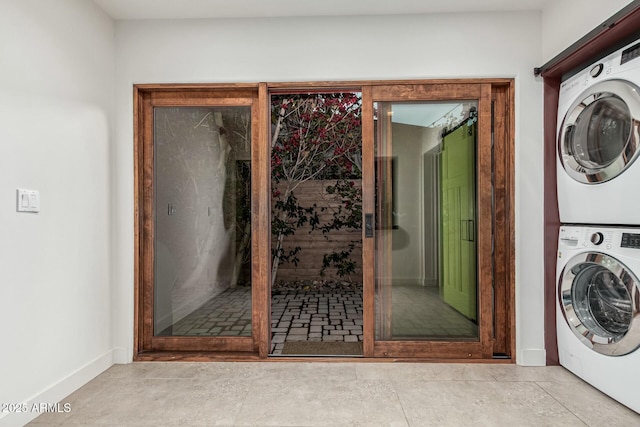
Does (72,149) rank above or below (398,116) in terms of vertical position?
below

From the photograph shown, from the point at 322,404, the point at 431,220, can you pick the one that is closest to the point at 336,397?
the point at 322,404

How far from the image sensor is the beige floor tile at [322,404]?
1912 mm

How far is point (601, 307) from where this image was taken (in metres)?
2.21

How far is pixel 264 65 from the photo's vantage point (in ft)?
8.84

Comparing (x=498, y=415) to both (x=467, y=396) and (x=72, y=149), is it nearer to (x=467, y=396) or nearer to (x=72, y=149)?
A: (x=467, y=396)

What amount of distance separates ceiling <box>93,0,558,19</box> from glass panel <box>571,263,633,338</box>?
1.85 m

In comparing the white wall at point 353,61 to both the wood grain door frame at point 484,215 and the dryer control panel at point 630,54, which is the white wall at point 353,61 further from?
the dryer control panel at point 630,54

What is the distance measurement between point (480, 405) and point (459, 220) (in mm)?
1214

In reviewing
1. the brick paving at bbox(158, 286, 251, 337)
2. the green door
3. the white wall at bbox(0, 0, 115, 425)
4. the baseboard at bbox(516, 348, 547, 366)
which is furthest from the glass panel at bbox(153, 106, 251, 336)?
the baseboard at bbox(516, 348, 547, 366)

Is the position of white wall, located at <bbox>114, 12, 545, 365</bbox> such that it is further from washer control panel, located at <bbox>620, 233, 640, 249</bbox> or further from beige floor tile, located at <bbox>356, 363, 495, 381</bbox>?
washer control panel, located at <bbox>620, 233, 640, 249</bbox>

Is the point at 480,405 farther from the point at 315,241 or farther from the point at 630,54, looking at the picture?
the point at 315,241

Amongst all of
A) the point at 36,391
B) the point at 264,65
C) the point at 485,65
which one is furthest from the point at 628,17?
the point at 36,391

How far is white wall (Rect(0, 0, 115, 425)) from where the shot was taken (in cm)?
183

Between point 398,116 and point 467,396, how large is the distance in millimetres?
1882
